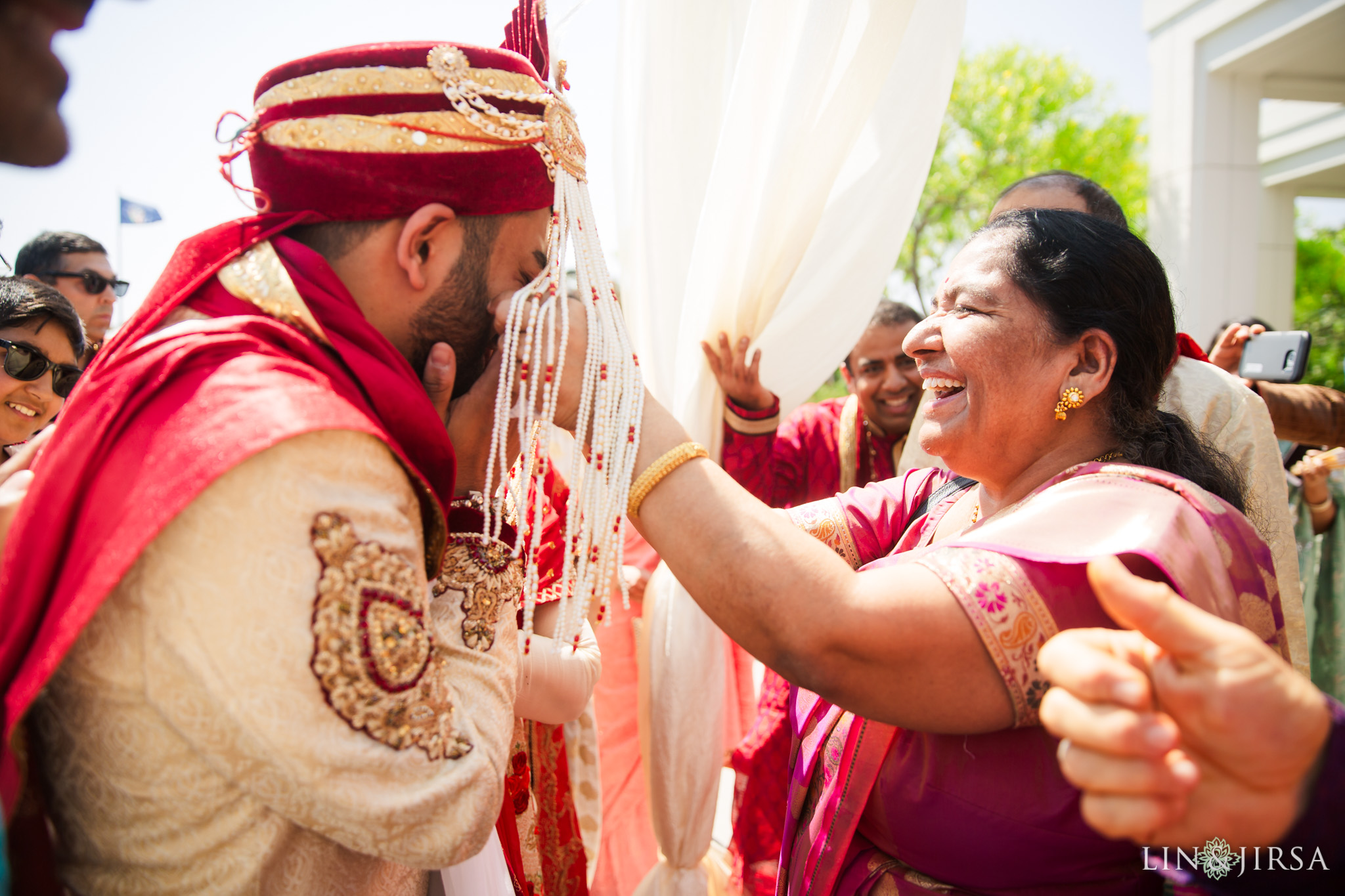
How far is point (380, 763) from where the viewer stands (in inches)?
38.9

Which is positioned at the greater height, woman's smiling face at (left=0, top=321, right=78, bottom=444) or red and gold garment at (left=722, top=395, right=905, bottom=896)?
woman's smiling face at (left=0, top=321, right=78, bottom=444)

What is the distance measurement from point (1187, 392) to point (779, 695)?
5.02 feet

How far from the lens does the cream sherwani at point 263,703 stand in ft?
3.11

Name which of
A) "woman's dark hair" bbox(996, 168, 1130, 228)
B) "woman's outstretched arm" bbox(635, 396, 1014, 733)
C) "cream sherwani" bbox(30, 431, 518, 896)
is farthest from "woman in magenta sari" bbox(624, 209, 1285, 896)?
"woman's dark hair" bbox(996, 168, 1130, 228)

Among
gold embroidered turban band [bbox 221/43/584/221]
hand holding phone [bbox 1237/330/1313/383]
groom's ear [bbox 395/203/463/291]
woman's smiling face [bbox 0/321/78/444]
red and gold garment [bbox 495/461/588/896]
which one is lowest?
red and gold garment [bbox 495/461/588/896]

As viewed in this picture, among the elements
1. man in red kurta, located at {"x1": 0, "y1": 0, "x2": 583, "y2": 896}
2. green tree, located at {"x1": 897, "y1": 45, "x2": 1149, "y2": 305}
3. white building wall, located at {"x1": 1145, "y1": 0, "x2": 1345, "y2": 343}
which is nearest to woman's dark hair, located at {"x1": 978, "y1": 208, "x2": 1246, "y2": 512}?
man in red kurta, located at {"x1": 0, "y1": 0, "x2": 583, "y2": 896}

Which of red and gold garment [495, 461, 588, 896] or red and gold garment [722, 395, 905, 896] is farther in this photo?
red and gold garment [722, 395, 905, 896]

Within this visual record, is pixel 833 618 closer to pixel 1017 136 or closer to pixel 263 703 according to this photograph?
pixel 263 703

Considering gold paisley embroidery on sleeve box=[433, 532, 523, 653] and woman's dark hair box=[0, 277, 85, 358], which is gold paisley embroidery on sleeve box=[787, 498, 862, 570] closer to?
gold paisley embroidery on sleeve box=[433, 532, 523, 653]

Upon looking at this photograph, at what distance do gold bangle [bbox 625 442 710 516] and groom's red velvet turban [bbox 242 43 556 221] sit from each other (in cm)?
54

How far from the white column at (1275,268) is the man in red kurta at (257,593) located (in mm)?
11468

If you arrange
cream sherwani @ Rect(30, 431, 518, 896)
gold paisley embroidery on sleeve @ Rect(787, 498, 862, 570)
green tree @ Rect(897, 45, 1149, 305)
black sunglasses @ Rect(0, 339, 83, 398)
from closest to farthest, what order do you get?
cream sherwani @ Rect(30, 431, 518, 896)
gold paisley embroidery on sleeve @ Rect(787, 498, 862, 570)
black sunglasses @ Rect(0, 339, 83, 398)
green tree @ Rect(897, 45, 1149, 305)

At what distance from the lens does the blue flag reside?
4816 millimetres

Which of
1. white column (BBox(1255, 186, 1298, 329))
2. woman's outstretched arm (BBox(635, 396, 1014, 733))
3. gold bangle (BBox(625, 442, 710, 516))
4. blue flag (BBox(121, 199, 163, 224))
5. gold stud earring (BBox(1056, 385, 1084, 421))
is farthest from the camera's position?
white column (BBox(1255, 186, 1298, 329))
